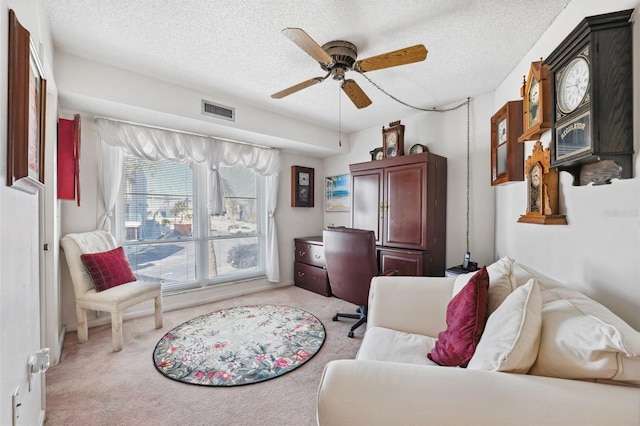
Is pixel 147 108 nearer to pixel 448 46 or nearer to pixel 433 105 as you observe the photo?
pixel 448 46

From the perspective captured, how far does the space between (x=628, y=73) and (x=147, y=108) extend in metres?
3.26

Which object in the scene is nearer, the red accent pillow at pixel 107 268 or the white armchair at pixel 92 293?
the white armchair at pixel 92 293

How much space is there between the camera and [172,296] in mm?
3234

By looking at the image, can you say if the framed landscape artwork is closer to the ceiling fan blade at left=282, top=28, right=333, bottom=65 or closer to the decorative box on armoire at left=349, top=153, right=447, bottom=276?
the decorative box on armoire at left=349, top=153, right=447, bottom=276

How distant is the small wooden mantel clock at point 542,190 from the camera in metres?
1.60

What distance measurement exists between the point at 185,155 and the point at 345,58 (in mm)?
2260

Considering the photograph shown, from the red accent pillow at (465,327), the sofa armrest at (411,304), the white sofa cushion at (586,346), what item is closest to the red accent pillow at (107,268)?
the sofa armrest at (411,304)

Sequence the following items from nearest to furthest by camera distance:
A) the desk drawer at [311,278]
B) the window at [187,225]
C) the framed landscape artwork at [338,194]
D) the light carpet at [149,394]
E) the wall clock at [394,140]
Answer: the light carpet at [149,394] < the window at [187,225] < the wall clock at [394,140] < the desk drawer at [311,278] < the framed landscape artwork at [338,194]

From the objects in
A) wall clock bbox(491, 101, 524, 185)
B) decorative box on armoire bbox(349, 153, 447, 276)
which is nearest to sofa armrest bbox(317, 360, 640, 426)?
wall clock bbox(491, 101, 524, 185)

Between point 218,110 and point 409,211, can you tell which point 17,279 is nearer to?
point 218,110

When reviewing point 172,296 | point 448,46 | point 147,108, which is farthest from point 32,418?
point 448,46

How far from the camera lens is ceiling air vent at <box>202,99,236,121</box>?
2.85 meters

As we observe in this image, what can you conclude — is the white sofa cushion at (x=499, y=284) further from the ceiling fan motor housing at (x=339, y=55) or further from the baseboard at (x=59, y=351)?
the baseboard at (x=59, y=351)

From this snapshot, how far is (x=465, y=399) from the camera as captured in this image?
72cm
